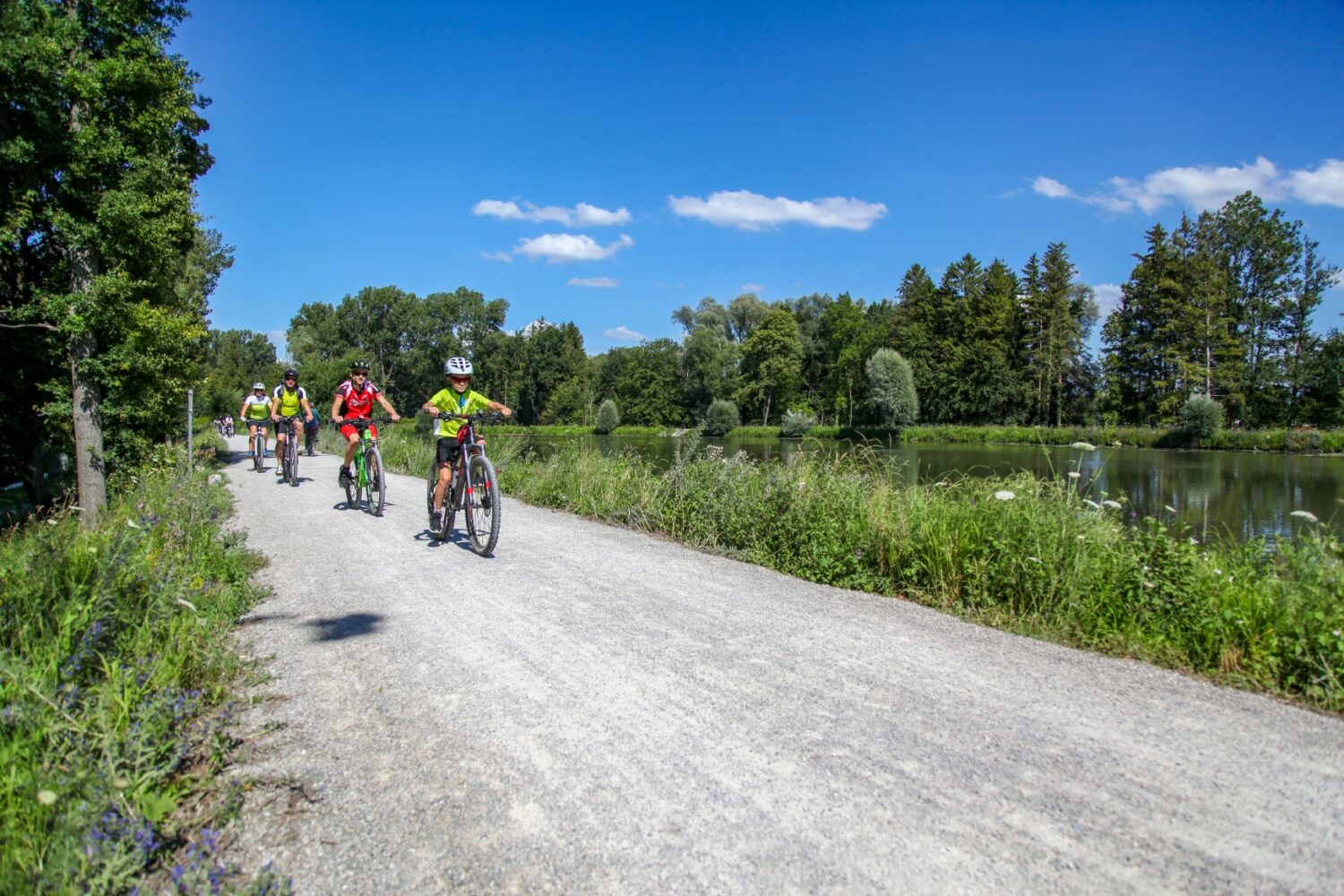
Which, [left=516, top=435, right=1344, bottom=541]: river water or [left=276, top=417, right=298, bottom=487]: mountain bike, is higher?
[left=276, top=417, right=298, bottom=487]: mountain bike

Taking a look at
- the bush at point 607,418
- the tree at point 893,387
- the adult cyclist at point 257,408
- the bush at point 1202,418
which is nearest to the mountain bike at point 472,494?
the adult cyclist at point 257,408

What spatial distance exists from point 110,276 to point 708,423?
2569 inches

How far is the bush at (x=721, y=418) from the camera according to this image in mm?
74938

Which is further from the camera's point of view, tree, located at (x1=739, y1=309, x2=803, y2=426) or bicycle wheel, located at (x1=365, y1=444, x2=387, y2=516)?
tree, located at (x1=739, y1=309, x2=803, y2=426)

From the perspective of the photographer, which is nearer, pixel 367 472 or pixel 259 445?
pixel 367 472

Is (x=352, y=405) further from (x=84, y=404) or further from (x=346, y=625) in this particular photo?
(x=84, y=404)

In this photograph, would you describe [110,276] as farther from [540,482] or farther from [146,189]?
[540,482]

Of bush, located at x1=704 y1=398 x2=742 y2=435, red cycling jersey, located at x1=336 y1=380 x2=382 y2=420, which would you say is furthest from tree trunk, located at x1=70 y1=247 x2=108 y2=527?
bush, located at x1=704 y1=398 x2=742 y2=435

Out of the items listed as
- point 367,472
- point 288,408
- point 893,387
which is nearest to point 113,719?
point 367,472

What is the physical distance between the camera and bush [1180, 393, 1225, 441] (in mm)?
44719

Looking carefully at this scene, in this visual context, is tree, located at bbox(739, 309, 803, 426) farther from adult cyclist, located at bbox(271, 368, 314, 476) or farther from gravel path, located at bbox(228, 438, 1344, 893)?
gravel path, located at bbox(228, 438, 1344, 893)

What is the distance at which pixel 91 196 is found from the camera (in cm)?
1291

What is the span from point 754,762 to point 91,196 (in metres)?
15.3

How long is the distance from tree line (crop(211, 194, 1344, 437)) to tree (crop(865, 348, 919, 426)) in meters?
0.62
